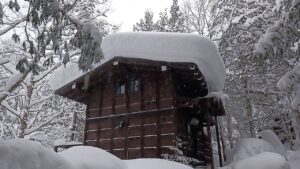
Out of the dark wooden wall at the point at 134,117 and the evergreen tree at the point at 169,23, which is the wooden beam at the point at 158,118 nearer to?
the dark wooden wall at the point at 134,117

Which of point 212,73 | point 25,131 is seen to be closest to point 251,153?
point 212,73

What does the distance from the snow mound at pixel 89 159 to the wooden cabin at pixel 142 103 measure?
6039 millimetres

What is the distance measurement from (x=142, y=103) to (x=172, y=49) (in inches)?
113

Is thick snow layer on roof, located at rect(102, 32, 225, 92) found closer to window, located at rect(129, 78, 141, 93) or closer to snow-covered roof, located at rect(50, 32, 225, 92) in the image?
snow-covered roof, located at rect(50, 32, 225, 92)

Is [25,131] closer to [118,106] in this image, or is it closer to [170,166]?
[118,106]

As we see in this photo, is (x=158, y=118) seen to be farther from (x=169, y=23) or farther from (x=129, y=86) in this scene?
(x=169, y=23)

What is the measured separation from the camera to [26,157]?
4.14 meters

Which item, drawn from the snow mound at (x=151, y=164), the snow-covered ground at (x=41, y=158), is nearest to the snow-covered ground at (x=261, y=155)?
the snow mound at (x=151, y=164)

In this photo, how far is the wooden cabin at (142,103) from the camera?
11.9 metres

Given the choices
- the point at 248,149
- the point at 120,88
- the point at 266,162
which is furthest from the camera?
the point at 248,149

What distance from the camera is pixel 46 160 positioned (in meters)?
4.33

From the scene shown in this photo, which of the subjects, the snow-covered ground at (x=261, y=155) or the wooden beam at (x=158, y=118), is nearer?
the snow-covered ground at (x=261, y=155)

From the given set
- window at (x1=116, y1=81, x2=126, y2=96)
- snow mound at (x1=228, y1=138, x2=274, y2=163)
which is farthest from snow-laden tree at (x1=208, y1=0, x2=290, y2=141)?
window at (x1=116, y1=81, x2=126, y2=96)

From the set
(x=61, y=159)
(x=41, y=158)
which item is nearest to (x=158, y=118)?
(x=61, y=159)
